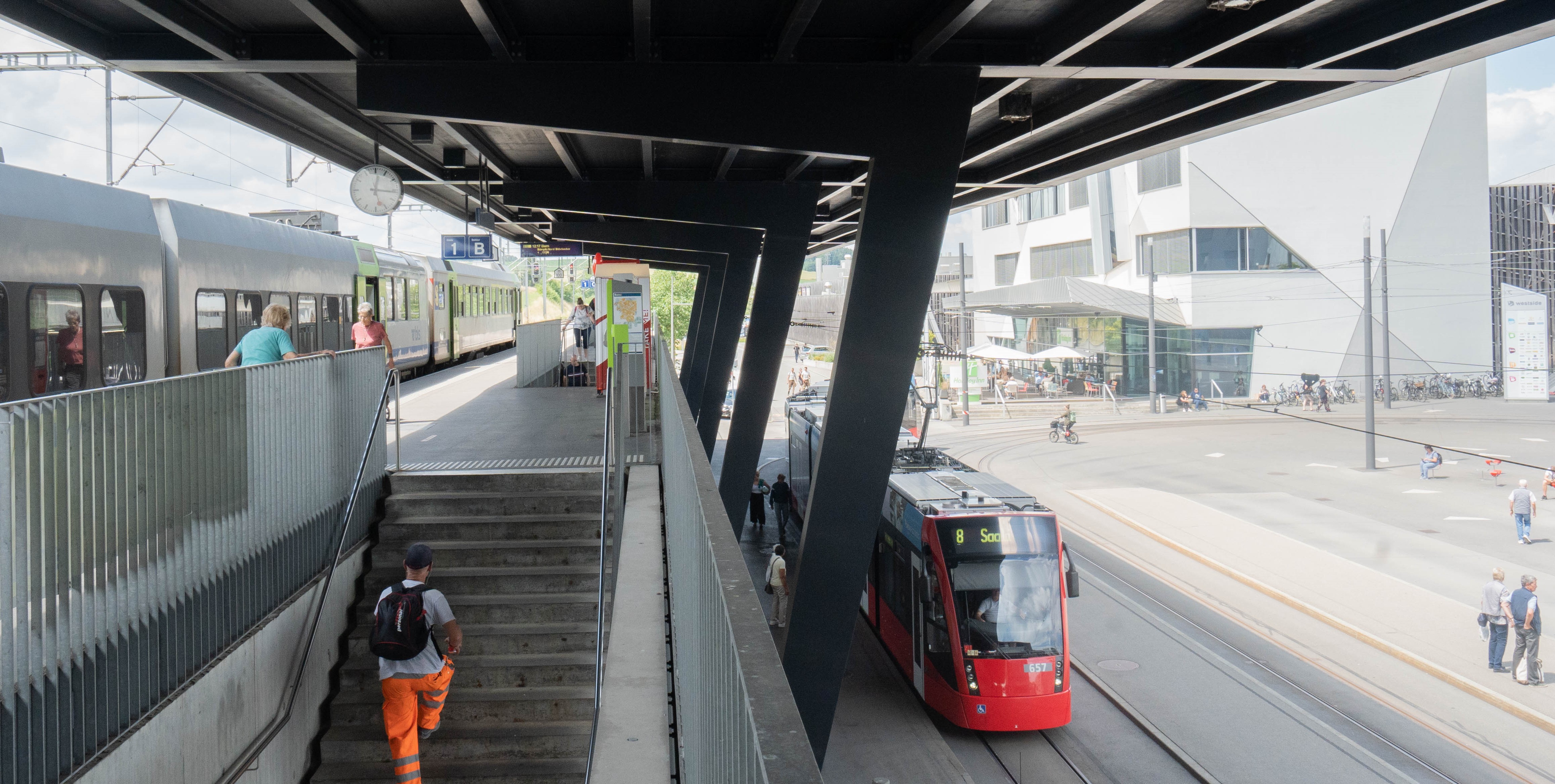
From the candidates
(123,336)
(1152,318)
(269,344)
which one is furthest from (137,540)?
(1152,318)

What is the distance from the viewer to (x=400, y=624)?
20.5 ft

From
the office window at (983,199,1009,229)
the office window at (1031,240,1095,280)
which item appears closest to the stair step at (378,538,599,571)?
the office window at (1031,240,1095,280)

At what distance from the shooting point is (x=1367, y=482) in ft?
108

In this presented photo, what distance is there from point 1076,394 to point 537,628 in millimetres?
47987

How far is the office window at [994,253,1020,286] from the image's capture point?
61875 mm

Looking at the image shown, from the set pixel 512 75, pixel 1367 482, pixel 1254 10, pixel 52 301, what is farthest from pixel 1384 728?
pixel 1367 482

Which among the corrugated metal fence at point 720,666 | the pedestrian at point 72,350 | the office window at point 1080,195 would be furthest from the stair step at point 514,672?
the office window at point 1080,195

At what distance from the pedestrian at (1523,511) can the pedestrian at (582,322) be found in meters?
20.8

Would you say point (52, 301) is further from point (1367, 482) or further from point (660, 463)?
point (1367, 482)

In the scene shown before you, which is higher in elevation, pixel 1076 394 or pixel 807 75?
pixel 807 75

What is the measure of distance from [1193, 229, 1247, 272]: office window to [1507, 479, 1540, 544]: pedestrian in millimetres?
22952

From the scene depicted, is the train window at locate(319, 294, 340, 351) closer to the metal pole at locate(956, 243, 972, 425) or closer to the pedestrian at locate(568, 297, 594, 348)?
the pedestrian at locate(568, 297, 594, 348)

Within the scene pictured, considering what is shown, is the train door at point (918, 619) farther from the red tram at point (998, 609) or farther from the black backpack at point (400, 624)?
the black backpack at point (400, 624)

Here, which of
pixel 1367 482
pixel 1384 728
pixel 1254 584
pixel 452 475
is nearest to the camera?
pixel 452 475
